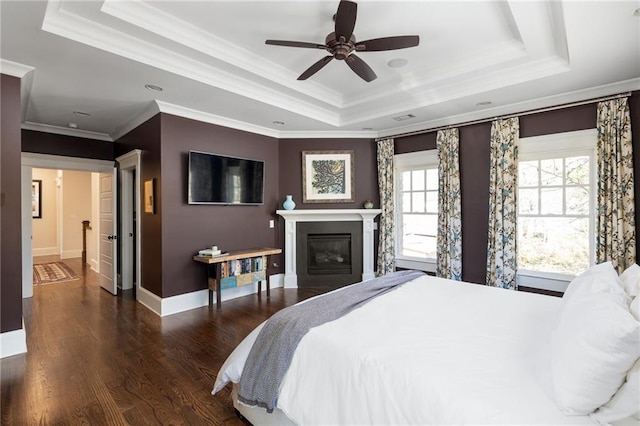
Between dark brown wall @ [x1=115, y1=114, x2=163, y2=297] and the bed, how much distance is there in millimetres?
2603

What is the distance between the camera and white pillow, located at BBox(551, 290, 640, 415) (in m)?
1.04

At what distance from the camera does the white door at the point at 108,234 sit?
477 cm

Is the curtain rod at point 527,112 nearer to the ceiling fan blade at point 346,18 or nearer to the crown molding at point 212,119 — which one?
the crown molding at point 212,119

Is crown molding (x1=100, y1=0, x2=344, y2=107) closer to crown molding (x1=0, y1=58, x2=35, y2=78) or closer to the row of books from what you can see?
crown molding (x1=0, y1=58, x2=35, y2=78)

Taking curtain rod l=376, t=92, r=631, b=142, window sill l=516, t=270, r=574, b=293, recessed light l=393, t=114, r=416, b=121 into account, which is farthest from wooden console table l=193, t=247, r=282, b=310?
window sill l=516, t=270, r=574, b=293

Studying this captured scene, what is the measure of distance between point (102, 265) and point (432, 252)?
537 centimetres

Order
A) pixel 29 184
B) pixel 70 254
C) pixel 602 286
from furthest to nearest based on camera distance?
pixel 70 254
pixel 29 184
pixel 602 286

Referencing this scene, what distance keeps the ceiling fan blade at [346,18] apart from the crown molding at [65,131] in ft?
15.5

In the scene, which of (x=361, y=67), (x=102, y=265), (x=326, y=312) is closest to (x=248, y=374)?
(x=326, y=312)

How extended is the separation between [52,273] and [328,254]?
18.1ft

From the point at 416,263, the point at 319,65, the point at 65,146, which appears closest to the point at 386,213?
the point at 416,263

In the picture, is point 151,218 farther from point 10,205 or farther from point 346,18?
point 346,18

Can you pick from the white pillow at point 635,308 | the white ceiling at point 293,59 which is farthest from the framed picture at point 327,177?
the white pillow at point 635,308

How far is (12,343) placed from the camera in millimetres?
2799
